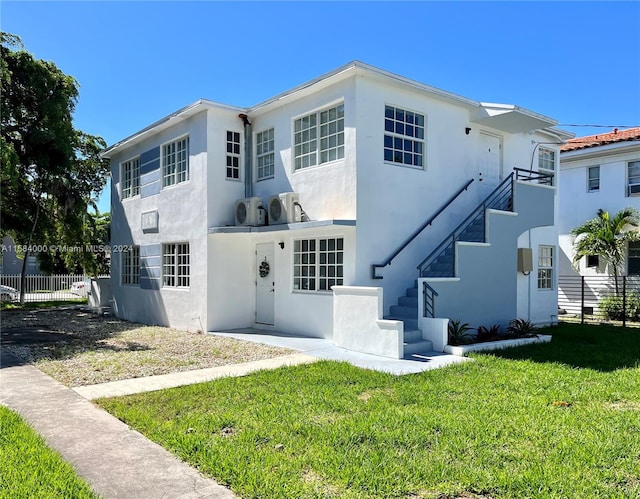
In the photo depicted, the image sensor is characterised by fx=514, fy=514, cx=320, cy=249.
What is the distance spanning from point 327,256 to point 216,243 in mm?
3352

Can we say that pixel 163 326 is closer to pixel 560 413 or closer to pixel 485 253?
pixel 485 253

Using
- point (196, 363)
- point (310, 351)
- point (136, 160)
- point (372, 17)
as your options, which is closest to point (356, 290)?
point (310, 351)

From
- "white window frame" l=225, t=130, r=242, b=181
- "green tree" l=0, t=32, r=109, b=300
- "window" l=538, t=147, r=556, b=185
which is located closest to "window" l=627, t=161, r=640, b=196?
"window" l=538, t=147, r=556, b=185

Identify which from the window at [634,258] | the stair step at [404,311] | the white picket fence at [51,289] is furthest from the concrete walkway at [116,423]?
the white picket fence at [51,289]

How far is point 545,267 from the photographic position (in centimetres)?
1584

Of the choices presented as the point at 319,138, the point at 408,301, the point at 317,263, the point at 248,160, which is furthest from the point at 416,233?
the point at 248,160

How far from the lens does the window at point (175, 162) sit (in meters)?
14.9

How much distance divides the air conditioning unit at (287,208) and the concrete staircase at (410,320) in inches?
124

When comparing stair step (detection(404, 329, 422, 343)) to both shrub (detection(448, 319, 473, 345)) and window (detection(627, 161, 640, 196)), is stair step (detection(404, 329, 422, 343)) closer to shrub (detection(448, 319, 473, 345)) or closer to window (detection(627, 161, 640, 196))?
shrub (detection(448, 319, 473, 345))

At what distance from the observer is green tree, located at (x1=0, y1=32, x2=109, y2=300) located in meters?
16.6

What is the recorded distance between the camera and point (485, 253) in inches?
469

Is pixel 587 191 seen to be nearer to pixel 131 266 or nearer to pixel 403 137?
pixel 403 137

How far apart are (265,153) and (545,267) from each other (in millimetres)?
9188

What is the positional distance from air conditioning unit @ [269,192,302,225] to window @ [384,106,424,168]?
2.40 m
